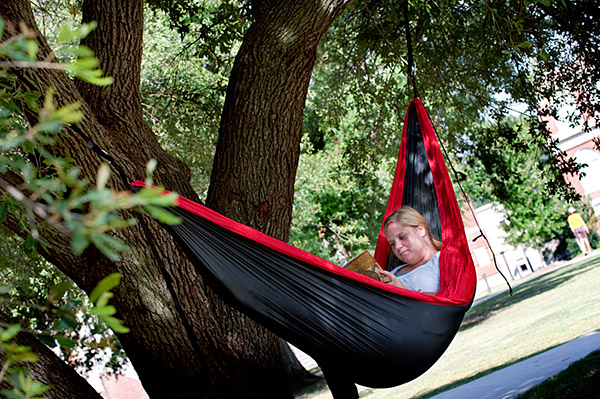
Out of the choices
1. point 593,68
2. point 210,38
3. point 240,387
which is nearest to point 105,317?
point 240,387

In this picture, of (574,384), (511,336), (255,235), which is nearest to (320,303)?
(255,235)

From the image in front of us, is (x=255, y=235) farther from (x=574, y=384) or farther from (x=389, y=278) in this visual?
(x=574, y=384)

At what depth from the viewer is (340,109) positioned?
21.0 feet

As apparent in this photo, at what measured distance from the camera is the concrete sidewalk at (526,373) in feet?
14.2

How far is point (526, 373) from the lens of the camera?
4.76 meters

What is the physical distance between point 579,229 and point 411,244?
2024cm

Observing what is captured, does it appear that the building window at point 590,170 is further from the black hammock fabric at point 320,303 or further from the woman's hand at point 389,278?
the black hammock fabric at point 320,303

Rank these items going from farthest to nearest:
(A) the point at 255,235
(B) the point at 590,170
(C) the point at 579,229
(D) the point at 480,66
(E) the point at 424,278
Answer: (B) the point at 590,170 → (C) the point at 579,229 → (D) the point at 480,66 → (E) the point at 424,278 → (A) the point at 255,235

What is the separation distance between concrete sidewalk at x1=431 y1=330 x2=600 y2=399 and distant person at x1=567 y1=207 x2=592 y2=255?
16.5m

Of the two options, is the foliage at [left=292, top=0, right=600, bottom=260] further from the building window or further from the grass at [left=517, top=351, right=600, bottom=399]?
the building window

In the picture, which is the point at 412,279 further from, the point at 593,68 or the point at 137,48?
the point at 593,68

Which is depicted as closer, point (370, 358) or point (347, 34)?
point (370, 358)

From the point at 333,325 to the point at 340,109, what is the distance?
14.6 ft

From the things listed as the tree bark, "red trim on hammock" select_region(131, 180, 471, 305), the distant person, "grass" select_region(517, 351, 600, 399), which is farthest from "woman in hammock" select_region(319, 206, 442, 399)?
the distant person
